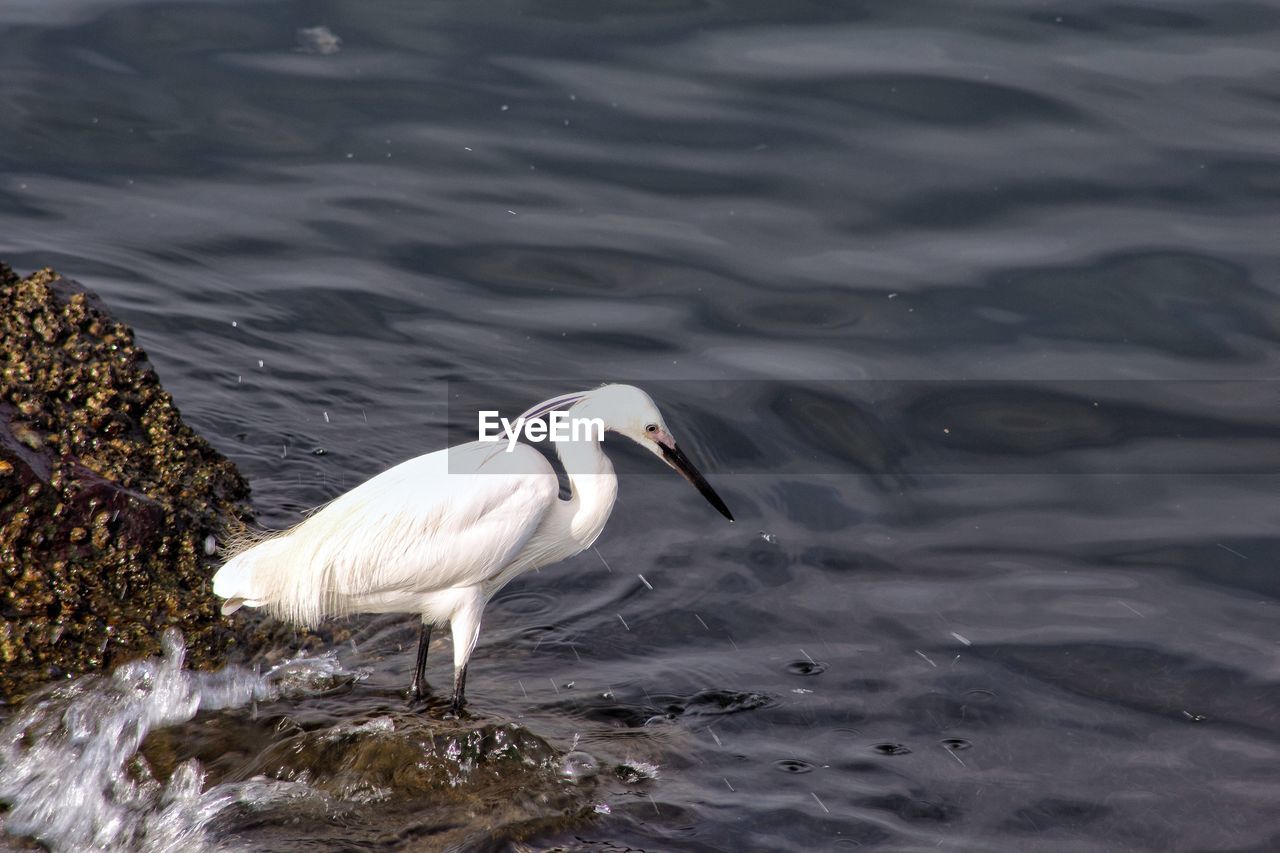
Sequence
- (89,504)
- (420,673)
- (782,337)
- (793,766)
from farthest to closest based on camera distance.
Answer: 1. (782,337)
2. (420,673)
3. (793,766)
4. (89,504)

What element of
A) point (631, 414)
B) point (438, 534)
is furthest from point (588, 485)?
point (438, 534)

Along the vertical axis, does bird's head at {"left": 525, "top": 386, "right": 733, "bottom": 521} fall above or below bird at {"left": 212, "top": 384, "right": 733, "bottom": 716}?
above

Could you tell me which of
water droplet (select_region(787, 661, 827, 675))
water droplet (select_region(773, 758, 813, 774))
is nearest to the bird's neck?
water droplet (select_region(787, 661, 827, 675))

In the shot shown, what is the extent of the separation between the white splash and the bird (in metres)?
0.33

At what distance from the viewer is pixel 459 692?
547 centimetres

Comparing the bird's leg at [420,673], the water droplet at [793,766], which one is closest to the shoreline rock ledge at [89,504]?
the bird's leg at [420,673]

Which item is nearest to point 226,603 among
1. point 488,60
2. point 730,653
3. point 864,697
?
point 730,653

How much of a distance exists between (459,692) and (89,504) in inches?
60.8

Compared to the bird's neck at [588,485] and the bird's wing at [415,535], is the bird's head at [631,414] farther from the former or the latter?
the bird's wing at [415,535]

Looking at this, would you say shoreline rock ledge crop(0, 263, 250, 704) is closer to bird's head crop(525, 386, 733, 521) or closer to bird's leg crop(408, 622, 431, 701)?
bird's leg crop(408, 622, 431, 701)

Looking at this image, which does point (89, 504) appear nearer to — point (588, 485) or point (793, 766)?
point (588, 485)

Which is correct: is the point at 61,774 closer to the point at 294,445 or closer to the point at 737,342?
the point at 294,445

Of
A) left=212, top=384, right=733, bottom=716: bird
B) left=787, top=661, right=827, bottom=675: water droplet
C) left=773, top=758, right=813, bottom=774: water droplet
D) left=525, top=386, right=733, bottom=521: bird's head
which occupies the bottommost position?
left=773, top=758, right=813, bottom=774: water droplet

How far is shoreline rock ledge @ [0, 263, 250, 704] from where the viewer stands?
5.16 m
